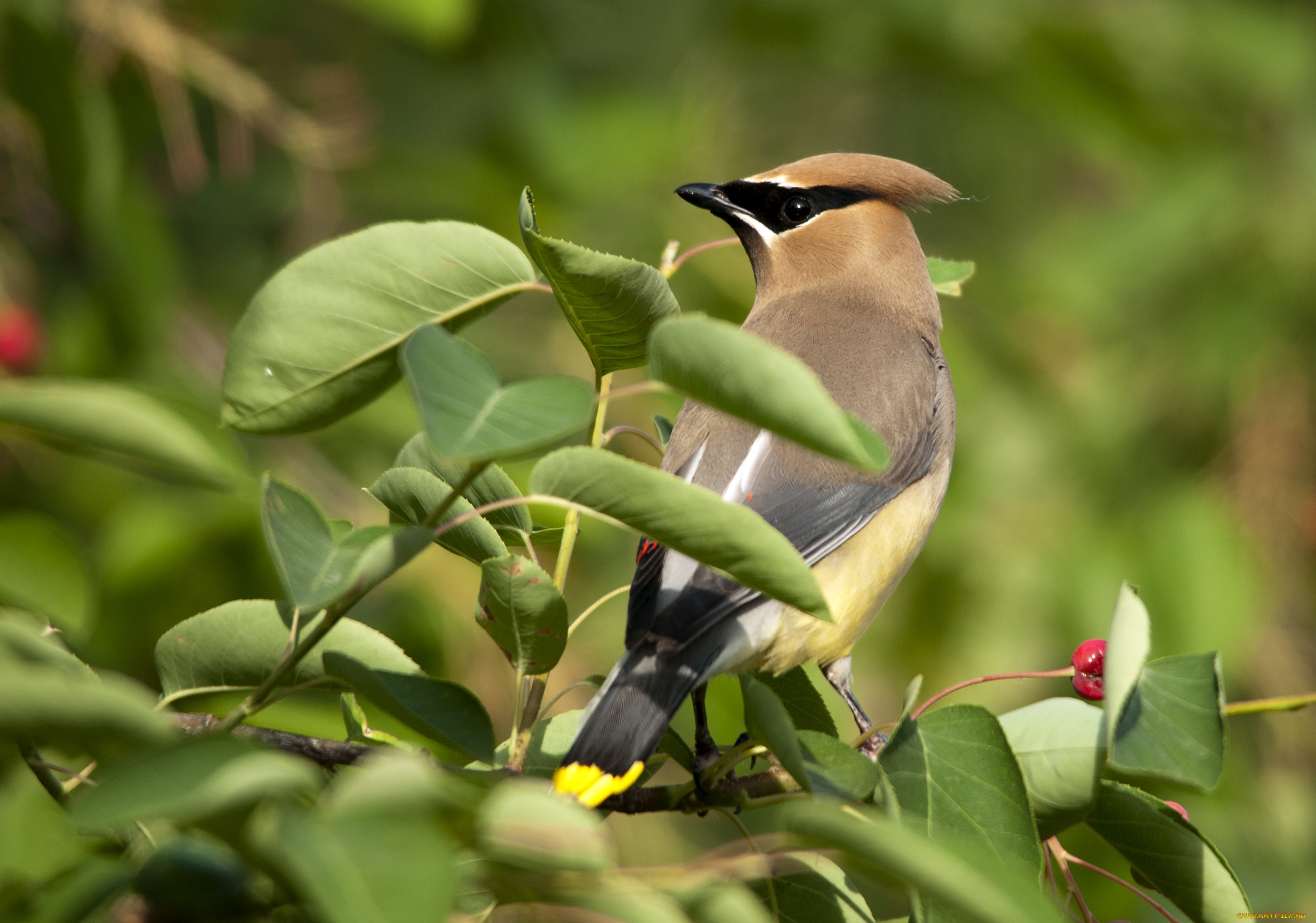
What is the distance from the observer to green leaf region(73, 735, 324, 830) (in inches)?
37.9

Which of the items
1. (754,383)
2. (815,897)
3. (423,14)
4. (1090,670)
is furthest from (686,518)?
(423,14)

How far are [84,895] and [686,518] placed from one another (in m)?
0.59

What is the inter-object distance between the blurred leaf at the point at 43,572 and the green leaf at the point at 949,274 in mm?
1472

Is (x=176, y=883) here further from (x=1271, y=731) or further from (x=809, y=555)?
(x=1271, y=731)

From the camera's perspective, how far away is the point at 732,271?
389 centimetres

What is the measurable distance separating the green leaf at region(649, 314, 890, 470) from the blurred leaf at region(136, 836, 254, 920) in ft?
1.84

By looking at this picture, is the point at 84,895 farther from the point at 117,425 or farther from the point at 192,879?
the point at 117,425

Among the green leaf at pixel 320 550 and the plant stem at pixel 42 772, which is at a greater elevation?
the green leaf at pixel 320 550

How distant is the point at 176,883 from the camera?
112 centimetres

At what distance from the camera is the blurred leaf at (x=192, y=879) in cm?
112

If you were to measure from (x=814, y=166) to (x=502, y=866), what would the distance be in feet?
6.61

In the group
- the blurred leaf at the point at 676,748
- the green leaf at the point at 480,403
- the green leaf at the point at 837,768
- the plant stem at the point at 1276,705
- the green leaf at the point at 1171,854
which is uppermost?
the green leaf at the point at 480,403

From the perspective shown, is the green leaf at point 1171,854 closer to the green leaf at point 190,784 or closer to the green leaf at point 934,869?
the green leaf at point 934,869

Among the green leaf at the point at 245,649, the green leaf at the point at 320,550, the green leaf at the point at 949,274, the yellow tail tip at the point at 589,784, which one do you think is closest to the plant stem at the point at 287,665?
the green leaf at the point at 320,550
